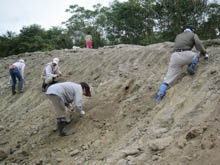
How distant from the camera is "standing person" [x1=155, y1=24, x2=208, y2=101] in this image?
5.40 metres

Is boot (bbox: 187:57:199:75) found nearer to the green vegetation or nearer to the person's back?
the person's back

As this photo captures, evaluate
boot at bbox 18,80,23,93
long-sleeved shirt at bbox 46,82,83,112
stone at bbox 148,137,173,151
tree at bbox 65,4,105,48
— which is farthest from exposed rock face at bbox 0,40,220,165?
tree at bbox 65,4,105,48

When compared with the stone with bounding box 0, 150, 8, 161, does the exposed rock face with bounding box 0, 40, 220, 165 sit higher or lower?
higher

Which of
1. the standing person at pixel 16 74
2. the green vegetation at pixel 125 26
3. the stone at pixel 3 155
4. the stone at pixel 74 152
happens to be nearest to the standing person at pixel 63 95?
the stone at pixel 74 152

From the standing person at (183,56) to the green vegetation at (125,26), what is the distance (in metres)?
8.98

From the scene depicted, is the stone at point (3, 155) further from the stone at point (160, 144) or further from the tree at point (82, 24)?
the tree at point (82, 24)

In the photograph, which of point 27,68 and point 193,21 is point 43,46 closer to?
point 27,68

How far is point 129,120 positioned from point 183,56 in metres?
1.82

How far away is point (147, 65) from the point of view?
7211 mm

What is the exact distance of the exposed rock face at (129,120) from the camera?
3.71 m

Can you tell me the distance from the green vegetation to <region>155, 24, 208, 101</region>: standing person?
8.98 metres

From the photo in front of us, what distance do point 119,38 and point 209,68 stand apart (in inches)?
661

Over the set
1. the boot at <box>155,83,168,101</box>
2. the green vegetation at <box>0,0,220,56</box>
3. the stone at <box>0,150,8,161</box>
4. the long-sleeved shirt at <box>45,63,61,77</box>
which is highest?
the green vegetation at <box>0,0,220,56</box>

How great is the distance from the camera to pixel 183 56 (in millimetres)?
5445
